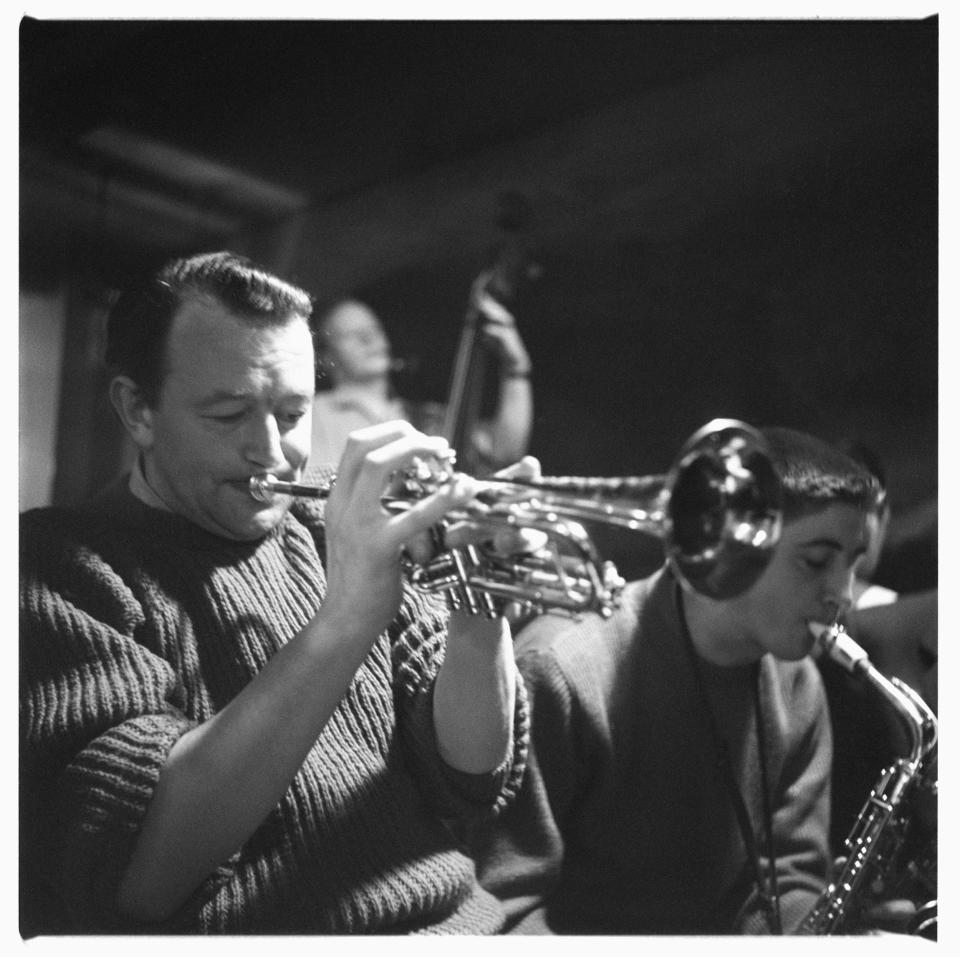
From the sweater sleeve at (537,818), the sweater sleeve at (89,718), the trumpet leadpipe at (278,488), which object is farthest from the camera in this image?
the sweater sleeve at (537,818)

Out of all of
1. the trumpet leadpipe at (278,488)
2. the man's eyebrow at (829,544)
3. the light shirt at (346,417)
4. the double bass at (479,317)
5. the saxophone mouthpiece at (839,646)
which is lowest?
the saxophone mouthpiece at (839,646)

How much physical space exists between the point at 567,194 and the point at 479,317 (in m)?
0.23

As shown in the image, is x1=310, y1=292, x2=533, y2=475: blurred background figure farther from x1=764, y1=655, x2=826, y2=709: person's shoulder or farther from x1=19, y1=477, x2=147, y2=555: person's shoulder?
x1=764, y1=655, x2=826, y2=709: person's shoulder

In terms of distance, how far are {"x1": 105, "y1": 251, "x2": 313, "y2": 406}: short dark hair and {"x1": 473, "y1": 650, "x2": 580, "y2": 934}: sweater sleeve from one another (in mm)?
630

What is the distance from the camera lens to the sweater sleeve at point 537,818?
66.4 inches

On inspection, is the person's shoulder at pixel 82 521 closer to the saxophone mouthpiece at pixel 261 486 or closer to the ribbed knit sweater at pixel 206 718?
the ribbed knit sweater at pixel 206 718

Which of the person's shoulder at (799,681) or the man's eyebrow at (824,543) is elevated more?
the man's eyebrow at (824,543)

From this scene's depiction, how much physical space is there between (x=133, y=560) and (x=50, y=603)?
0.42 feet

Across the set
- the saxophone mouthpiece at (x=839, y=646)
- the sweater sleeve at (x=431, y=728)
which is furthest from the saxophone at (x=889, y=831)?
the sweater sleeve at (x=431, y=728)

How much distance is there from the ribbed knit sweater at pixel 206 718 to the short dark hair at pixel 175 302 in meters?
0.19

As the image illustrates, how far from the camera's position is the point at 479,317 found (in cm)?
174

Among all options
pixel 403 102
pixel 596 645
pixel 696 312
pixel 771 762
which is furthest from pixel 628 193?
pixel 771 762

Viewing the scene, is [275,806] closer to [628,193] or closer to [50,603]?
[50,603]

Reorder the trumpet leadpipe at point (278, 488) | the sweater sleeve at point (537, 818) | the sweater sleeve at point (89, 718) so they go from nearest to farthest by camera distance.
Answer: the sweater sleeve at point (89, 718) → the trumpet leadpipe at point (278, 488) → the sweater sleeve at point (537, 818)
